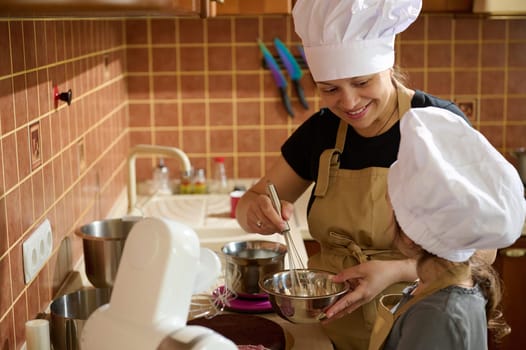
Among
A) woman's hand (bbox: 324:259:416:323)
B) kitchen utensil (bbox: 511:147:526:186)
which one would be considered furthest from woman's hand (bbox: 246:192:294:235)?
kitchen utensil (bbox: 511:147:526:186)

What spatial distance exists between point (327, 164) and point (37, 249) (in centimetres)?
65

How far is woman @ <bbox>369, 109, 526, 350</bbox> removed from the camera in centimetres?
120

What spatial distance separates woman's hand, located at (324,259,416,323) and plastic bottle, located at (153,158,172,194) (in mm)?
1588

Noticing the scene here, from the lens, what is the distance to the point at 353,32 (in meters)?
1.75

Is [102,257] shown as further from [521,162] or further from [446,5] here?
[521,162]

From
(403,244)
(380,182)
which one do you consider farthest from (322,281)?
(403,244)

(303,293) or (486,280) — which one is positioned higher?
(486,280)

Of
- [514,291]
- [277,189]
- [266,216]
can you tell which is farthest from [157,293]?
[514,291]

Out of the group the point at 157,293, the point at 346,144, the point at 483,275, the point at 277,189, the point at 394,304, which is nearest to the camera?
the point at 157,293

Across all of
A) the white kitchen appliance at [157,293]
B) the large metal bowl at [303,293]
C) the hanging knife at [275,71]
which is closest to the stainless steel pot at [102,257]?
the large metal bowl at [303,293]

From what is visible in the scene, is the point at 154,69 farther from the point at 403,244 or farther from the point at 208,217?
the point at 403,244

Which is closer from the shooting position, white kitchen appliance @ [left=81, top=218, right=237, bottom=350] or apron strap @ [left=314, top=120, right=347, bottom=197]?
white kitchen appliance @ [left=81, top=218, right=237, bottom=350]

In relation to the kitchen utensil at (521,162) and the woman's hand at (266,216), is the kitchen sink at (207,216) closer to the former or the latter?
the woman's hand at (266,216)

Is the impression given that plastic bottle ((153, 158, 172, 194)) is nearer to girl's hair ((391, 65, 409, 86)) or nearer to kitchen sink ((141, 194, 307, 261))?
kitchen sink ((141, 194, 307, 261))
